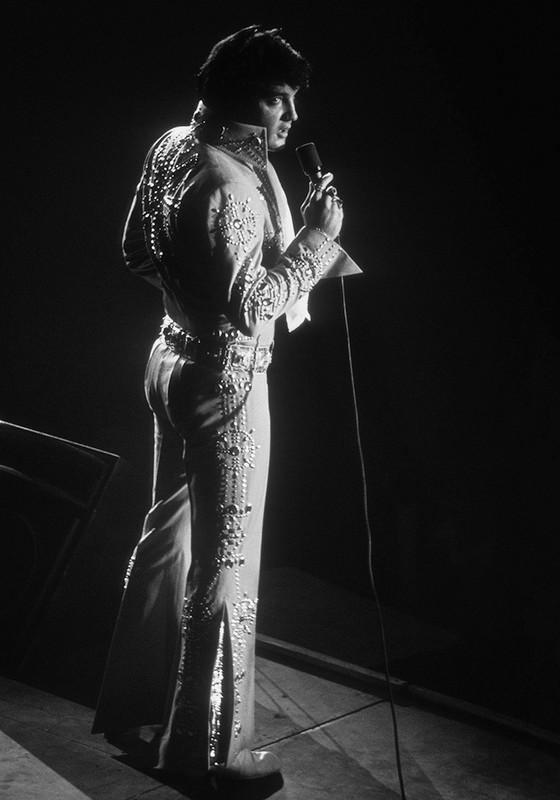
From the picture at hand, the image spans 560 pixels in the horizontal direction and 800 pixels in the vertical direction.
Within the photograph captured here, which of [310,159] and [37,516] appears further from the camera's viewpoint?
[37,516]

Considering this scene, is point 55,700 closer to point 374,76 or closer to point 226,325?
point 226,325

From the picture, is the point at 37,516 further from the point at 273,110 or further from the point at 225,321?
the point at 273,110

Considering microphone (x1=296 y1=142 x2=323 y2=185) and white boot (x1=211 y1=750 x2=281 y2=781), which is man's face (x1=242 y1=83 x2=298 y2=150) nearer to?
microphone (x1=296 y1=142 x2=323 y2=185)

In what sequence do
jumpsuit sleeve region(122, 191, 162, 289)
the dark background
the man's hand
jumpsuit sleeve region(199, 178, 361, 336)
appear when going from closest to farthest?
jumpsuit sleeve region(199, 178, 361, 336), the man's hand, jumpsuit sleeve region(122, 191, 162, 289), the dark background

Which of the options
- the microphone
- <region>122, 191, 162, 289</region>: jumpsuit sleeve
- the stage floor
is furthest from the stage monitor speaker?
the microphone

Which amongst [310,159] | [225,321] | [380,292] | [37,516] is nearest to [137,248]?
[225,321]

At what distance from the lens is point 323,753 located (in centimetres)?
229

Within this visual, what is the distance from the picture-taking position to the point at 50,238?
350 cm

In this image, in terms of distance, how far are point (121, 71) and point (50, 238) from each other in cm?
61

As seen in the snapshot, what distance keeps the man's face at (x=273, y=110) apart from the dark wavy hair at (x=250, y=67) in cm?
1

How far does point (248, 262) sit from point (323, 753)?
43.7 inches

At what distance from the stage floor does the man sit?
0.37 ft

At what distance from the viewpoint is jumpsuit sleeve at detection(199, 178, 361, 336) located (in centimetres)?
197

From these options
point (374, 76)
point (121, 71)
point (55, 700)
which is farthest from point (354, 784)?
point (121, 71)
